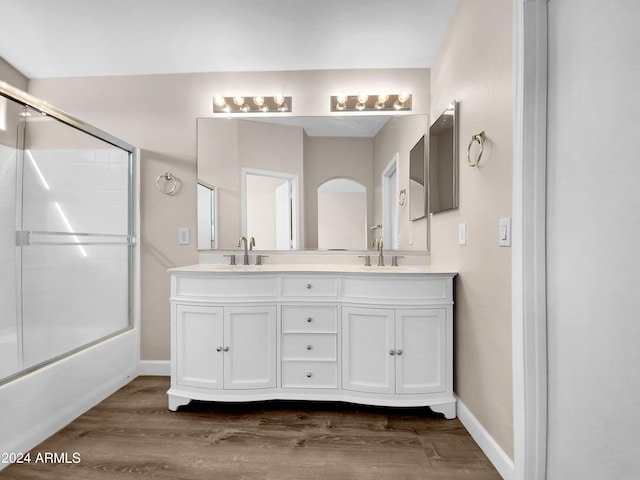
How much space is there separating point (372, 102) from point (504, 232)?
161 cm

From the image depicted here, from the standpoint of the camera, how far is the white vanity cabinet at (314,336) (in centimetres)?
195

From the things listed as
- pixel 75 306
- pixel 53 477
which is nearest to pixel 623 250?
pixel 53 477

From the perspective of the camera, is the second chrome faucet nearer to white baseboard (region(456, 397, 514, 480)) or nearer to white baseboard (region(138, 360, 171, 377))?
white baseboard (region(138, 360, 171, 377))

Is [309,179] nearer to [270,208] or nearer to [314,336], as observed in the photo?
[270,208]

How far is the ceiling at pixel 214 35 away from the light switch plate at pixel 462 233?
130cm

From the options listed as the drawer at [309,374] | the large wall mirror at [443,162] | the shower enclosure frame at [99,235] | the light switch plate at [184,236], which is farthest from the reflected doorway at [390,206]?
the shower enclosure frame at [99,235]

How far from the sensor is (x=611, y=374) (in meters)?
1.01

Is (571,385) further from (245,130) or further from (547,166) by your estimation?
(245,130)

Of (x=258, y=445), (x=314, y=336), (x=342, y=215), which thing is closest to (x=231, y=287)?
(x=314, y=336)

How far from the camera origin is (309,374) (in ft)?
6.64

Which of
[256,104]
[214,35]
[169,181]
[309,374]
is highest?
[214,35]

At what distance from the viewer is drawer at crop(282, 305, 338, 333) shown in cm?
204

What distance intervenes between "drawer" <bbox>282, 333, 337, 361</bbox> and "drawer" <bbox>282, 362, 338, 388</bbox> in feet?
0.13

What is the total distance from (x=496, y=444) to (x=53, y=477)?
201 centimetres
